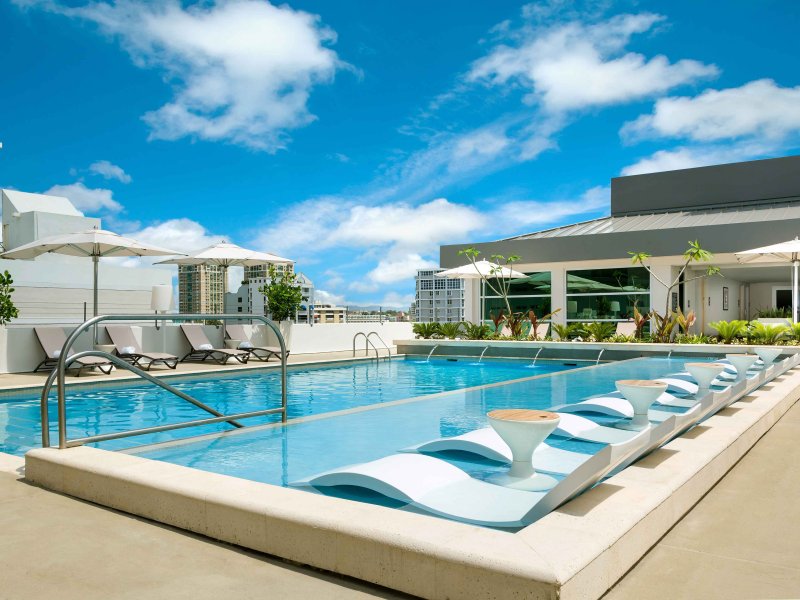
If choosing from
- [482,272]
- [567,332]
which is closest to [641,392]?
[567,332]

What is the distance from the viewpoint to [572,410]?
251 inches

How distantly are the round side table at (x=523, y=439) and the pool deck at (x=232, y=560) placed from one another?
0.83 metres

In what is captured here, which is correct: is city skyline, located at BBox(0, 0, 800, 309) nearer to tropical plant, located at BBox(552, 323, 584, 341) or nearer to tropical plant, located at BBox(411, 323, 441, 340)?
tropical plant, located at BBox(411, 323, 441, 340)

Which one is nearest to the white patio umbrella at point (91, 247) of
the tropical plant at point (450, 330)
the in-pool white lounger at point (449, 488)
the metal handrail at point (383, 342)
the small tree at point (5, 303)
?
the small tree at point (5, 303)

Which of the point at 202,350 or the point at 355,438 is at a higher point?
the point at 202,350

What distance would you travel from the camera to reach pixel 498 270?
1859 centimetres

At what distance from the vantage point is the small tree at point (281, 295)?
54.1ft

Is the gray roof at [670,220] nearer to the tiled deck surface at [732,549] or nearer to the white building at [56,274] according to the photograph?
the tiled deck surface at [732,549]

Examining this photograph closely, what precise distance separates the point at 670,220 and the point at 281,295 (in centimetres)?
1422

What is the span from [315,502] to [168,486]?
33.7 inches

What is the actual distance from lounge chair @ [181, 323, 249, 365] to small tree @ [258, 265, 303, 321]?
2.23 m

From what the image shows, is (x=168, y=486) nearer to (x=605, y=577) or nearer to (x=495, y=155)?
(x=605, y=577)

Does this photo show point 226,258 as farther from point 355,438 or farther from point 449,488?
point 449,488

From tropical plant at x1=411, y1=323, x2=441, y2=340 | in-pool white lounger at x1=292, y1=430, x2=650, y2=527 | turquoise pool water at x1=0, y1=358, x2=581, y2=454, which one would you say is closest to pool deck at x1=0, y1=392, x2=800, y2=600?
in-pool white lounger at x1=292, y1=430, x2=650, y2=527
